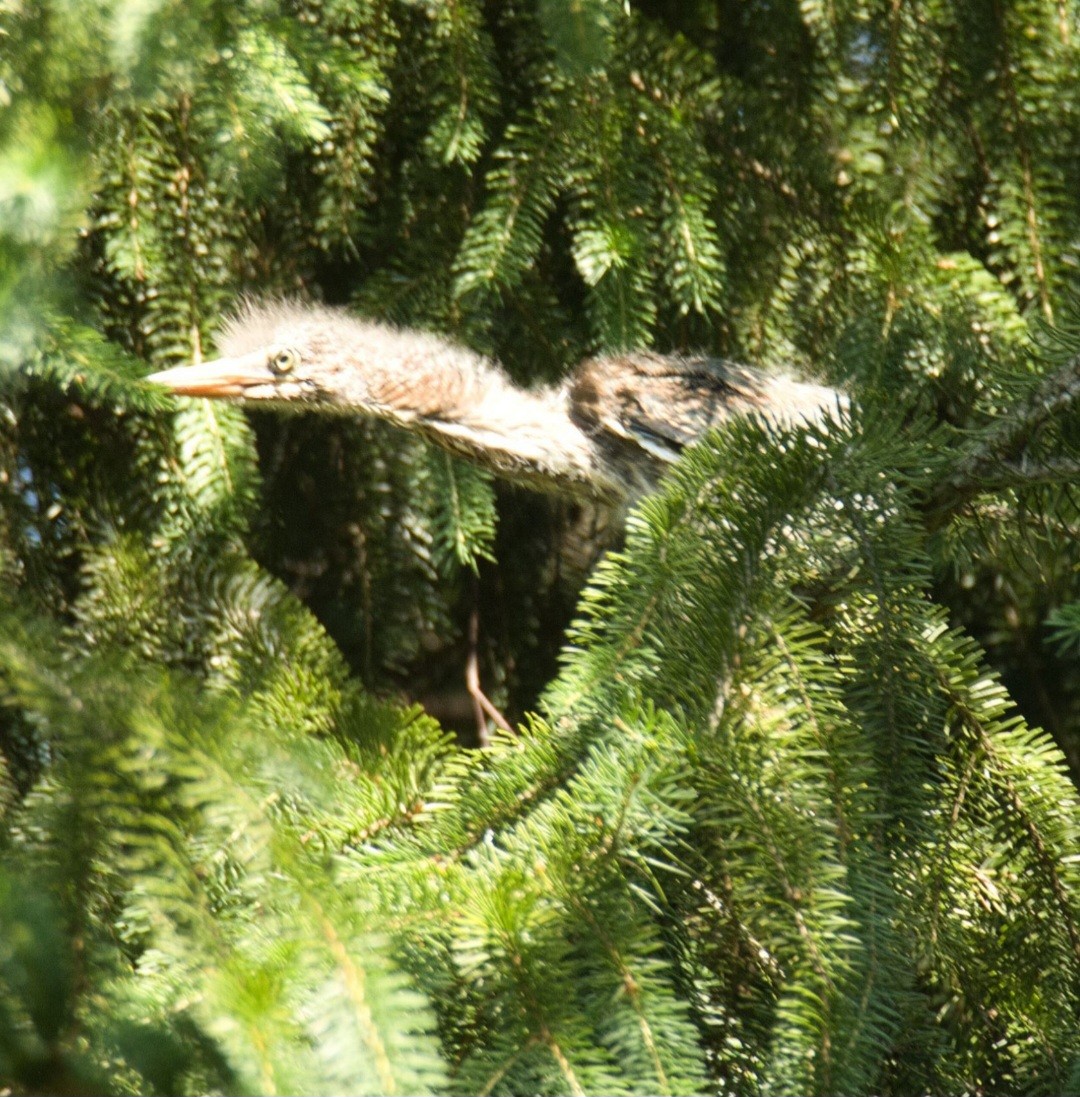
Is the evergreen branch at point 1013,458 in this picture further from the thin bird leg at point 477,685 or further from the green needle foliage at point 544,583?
the thin bird leg at point 477,685

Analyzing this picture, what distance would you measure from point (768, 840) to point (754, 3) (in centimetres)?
174

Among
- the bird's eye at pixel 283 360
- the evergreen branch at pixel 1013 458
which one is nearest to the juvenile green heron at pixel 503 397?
the bird's eye at pixel 283 360

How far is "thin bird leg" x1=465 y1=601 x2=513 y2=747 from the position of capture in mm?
2061

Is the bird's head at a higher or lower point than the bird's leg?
higher

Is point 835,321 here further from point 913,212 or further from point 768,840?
point 768,840

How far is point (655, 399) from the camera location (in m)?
2.06

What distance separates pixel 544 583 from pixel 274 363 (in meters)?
0.72

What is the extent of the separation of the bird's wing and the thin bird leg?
0.46m

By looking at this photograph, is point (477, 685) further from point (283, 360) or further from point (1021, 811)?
point (1021, 811)

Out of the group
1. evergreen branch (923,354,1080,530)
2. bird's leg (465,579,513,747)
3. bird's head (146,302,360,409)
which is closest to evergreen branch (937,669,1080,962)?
evergreen branch (923,354,1080,530)

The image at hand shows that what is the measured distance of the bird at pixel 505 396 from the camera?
1967 mm

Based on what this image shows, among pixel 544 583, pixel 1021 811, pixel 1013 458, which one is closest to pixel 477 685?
pixel 544 583

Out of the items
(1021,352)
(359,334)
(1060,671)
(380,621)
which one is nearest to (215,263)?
(359,334)

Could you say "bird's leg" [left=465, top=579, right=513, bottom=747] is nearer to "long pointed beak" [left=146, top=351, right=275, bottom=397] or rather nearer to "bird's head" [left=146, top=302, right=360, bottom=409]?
"bird's head" [left=146, top=302, right=360, bottom=409]
